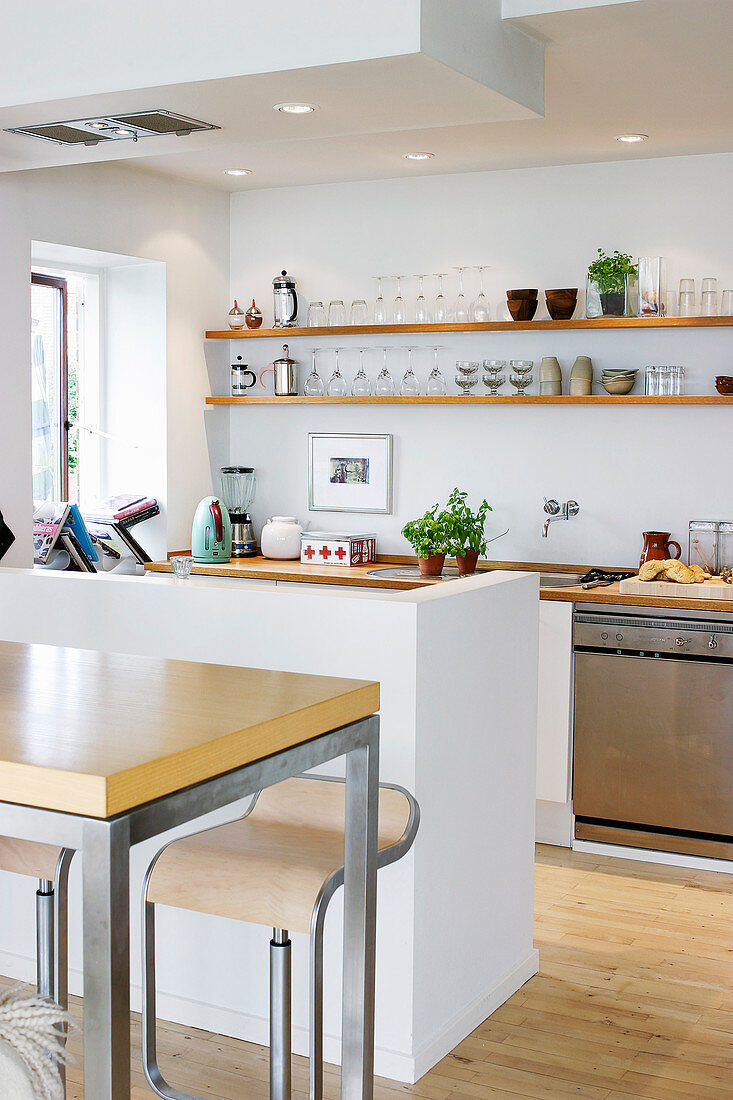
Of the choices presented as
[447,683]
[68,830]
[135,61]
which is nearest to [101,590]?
[447,683]

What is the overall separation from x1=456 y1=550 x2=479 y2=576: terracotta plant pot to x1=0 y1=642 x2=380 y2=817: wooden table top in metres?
2.80

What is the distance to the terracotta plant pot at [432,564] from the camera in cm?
455

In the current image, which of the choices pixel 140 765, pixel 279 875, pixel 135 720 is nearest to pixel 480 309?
pixel 279 875

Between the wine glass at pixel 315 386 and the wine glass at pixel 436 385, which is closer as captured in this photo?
the wine glass at pixel 436 385

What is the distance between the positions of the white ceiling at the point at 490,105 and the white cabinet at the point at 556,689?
1.71 metres

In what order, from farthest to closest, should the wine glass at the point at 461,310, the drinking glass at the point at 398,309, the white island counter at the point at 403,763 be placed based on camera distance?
the drinking glass at the point at 398,309 → the wine glass at the point at 461,310 → the white island counter at the point at 403,763

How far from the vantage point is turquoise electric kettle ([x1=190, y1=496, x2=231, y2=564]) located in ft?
16.3

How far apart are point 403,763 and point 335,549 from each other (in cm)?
257

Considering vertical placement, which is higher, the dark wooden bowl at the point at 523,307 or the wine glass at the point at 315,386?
the dark wooden bowl at the point at 523,307

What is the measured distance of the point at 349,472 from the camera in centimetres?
535

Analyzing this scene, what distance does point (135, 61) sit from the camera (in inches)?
110

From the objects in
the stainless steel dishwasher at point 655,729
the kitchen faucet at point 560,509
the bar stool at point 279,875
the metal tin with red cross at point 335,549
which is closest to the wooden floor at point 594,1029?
the stainless steel dishwasher at point 655,729

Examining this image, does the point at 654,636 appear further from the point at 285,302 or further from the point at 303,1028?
the point at 285,302

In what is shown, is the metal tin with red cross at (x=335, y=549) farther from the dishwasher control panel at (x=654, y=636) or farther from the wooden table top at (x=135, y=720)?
the wooden table top at (x=135, y=720)
